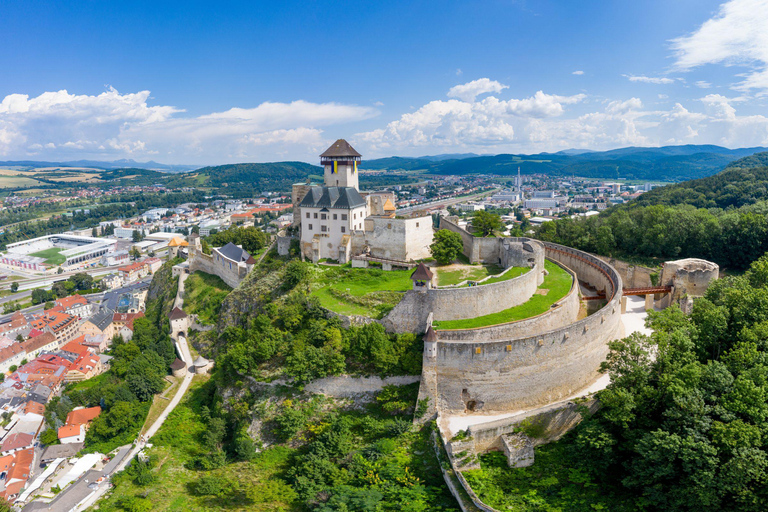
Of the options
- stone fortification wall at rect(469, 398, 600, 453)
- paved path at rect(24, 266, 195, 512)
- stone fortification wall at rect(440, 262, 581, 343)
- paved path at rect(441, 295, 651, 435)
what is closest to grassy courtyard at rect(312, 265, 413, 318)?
stone fortification wall at rect(440, 262, 581, 343)


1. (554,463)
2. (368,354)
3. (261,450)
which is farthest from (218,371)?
(554,463)

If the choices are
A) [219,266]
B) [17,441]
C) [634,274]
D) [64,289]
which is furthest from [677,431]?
[64,289]

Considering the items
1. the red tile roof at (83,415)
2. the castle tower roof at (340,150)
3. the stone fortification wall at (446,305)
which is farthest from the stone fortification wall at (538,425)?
the red tile roof at (83,415)

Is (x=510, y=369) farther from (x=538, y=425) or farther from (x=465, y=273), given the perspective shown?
(x=465, y=273)

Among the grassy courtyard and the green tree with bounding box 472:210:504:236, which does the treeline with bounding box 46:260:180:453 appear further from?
the green tree with bounding box 472:210:504:236

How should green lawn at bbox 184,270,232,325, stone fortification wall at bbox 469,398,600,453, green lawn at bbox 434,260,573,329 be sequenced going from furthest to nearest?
green lawn at bbox 184,270,232,325, green lawn at bbox 434,260,573,329, stone fortification wall at bbox 469,398,600,453

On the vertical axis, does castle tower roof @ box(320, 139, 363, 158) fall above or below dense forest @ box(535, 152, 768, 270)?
above
